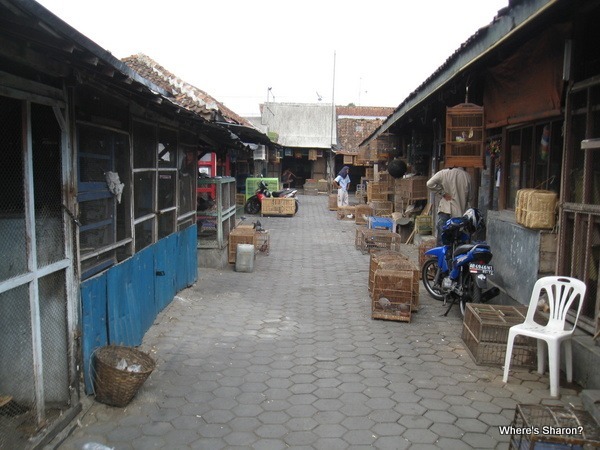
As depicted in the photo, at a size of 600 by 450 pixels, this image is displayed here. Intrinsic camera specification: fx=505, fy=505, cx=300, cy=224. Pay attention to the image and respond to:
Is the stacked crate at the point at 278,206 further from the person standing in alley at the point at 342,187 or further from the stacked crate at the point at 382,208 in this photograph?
the stacked crate at the point at 382,208

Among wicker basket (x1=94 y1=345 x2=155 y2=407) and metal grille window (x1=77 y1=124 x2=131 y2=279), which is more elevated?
metal grille window (x1=77 y1=124 x2=131 y2=279)

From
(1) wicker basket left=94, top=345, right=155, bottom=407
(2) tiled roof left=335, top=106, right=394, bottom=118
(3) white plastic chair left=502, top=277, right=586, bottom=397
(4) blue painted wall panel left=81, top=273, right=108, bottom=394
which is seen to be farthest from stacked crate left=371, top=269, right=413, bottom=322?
(2) tiled roof left=335, top=106, right=394, bottom=118

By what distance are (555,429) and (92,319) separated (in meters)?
3.62

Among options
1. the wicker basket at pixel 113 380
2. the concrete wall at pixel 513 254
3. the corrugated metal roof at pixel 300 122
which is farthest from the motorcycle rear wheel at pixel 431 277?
the corrugated metal roof at pixel 300 122

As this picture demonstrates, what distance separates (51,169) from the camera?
395 cm

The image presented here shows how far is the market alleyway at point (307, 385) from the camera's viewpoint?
392cm

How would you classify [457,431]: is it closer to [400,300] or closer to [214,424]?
[214,424]

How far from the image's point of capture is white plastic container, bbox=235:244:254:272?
1027 cm

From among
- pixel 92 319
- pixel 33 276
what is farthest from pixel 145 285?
pixel 33 276

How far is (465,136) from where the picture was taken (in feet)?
25.9

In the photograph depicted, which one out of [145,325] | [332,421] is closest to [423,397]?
[332,421]

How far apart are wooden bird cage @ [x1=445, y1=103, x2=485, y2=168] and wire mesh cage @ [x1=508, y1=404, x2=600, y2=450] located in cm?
491

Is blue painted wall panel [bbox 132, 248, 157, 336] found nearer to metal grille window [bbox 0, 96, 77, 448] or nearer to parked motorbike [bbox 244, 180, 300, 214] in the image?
metal grille window [bbox 0, 96, 77, 448]

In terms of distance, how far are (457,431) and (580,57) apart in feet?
12.5
